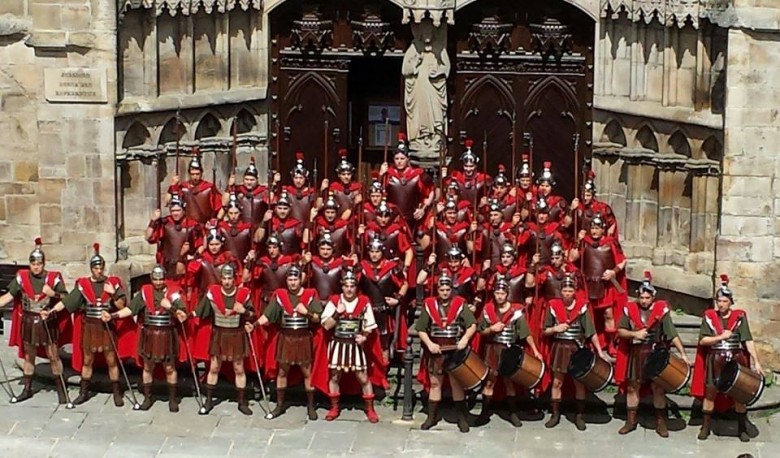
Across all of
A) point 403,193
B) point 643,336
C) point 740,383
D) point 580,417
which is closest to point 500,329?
point 580,417

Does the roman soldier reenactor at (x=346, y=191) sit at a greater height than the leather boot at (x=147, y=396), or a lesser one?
greater

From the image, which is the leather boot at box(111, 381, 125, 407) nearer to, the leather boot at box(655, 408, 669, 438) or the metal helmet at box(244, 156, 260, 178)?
the metal helmet at box(244, 156, 260, 178)

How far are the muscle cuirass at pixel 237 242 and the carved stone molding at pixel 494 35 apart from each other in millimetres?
3775

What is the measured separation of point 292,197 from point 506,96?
118 inches

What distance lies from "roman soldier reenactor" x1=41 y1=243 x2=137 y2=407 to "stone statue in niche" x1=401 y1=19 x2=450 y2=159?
4.25m

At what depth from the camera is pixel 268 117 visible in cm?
2327

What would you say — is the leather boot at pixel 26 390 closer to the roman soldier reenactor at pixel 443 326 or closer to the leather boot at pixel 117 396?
the leather boot at pixel 117 396

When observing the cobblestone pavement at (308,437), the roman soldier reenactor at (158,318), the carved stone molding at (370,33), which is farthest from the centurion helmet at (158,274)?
the carved stone molding at (370,33)

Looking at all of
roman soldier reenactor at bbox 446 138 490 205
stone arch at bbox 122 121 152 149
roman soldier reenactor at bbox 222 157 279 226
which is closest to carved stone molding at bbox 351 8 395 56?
roman soldier reenactor at bbox 446 138 490 205

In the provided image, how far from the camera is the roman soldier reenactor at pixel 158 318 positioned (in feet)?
65.2

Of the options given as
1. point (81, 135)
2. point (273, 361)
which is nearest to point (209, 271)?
point (273, 361)

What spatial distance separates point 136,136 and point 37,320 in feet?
9.55

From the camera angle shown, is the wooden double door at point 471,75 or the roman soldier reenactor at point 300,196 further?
the wooden double door at point 471,75

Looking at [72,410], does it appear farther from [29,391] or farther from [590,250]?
[590,250]
